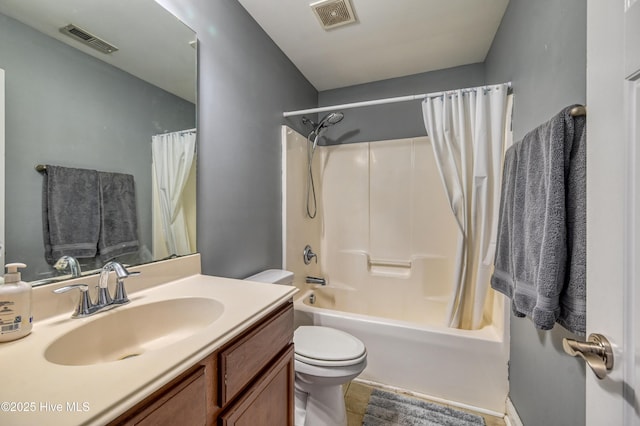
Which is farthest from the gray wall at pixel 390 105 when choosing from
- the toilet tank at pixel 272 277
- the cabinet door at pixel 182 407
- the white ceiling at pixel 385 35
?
the cabinet door at pixel 182 407

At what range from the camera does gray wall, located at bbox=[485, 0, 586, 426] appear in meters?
0.84

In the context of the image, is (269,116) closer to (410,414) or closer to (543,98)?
(543,98)

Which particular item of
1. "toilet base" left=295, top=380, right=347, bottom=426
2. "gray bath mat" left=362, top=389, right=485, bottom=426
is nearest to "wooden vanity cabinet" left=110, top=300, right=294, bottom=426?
"toilet base" left=295, top=380, right=347, bottom=426

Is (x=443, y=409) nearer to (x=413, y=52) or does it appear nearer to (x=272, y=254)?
(x=272, y=254)

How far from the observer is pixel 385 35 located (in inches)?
70.1

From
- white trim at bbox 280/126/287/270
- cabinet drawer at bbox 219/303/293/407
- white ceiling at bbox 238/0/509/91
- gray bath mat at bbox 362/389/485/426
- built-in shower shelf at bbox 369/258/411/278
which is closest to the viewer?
cabinet drawer at bbox 219/303/293/407

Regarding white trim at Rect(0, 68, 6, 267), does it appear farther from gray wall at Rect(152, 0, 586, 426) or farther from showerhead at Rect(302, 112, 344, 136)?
showerhead at Rect(302, 112, 344, 136)

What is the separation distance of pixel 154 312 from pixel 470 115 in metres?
1.96

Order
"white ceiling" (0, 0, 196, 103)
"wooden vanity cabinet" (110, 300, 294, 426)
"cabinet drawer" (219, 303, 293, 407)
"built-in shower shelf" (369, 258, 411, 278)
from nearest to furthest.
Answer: "wooden vanity cabinet" (110, 300, 294, 426), "cabinet drawer" (219, 303, 293, 407), "white ceiling" (0, 0, 196, 103), "built-in shower shelf" (369, 258, 411, 278)

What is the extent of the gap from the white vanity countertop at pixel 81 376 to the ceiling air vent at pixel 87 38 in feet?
2.88

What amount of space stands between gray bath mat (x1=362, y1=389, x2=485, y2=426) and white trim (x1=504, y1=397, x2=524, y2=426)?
0.42ft

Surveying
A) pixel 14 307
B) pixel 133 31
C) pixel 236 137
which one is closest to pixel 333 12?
pixel 236 137

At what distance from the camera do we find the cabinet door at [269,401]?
0.72 metres

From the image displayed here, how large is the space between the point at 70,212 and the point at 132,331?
427mm
